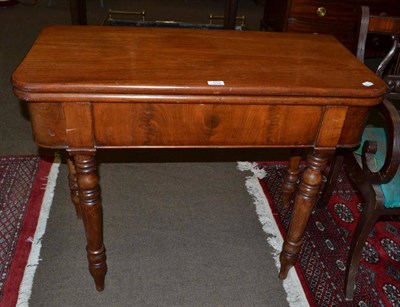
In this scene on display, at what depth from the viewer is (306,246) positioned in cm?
191

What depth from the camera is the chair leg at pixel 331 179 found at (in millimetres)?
1887

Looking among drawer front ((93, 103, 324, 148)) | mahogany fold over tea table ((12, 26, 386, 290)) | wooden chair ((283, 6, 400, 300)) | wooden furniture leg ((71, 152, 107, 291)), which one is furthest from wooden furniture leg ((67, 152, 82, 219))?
wooden chair ((283, 6, 400, 300))

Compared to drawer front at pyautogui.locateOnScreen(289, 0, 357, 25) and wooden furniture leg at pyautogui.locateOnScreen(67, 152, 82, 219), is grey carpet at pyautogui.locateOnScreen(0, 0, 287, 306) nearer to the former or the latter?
wooden furniture leg at pyautogui.locateOnScreen(67, 152, 82, 219)

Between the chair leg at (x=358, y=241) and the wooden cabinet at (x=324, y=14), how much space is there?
1.60 metres

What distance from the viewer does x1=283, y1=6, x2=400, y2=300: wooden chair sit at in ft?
4.62

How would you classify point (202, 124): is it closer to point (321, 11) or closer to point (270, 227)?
point (270, 227)

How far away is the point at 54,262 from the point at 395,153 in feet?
4.44

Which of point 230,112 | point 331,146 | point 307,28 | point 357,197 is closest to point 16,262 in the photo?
point 230,112

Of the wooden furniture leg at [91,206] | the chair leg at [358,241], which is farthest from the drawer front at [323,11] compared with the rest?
the wooden furniture leg at [91,206]

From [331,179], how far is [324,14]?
135 cm

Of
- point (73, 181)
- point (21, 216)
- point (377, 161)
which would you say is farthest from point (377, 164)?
point (21, 216)

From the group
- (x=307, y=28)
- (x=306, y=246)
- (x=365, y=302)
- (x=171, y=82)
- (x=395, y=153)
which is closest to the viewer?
(x=171, y=82)

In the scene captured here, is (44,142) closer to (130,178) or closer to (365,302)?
(130,178)

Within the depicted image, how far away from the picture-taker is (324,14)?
283cm
